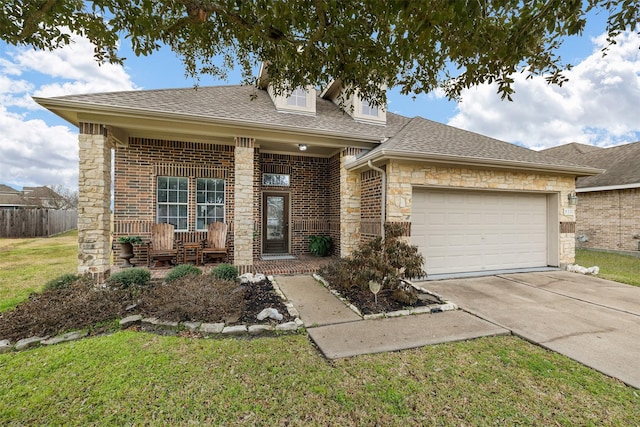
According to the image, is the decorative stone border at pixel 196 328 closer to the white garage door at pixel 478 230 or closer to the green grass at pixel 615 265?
the white garage door at pixel 478 230

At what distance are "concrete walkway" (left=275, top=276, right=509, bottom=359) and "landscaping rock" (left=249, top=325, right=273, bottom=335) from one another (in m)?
0.53

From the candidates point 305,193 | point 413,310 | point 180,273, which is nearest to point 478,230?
point 413,310

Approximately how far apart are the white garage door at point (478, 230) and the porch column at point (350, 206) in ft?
5.30

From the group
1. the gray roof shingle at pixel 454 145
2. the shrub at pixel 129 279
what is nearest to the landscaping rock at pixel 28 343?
the shrub at pixel 129 279

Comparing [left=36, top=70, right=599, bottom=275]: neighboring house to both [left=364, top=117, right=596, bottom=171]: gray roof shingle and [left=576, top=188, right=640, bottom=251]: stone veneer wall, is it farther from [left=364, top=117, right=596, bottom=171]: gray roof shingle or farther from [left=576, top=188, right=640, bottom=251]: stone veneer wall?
[left=576, top=188, right=640, bottom=251]: stone veneer wall

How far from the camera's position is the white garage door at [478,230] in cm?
647

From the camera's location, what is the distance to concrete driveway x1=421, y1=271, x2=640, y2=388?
121 inches

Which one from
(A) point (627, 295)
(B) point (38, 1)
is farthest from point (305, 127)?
(A) point (627, 295)

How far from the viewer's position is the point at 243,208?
20.7 feet

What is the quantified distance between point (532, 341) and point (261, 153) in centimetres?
751

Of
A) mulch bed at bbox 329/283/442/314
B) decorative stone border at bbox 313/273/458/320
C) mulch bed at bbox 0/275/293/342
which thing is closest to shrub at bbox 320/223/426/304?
mulch bed at bbox 329/283/442/314

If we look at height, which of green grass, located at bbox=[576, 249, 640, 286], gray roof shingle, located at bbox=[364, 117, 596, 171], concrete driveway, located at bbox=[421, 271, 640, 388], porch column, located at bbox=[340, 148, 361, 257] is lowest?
green grass, located at bbox=[576, 249, 640, 286]

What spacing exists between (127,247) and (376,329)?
6412 millimetres

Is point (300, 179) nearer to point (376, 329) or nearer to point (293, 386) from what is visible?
point (376, 329)
